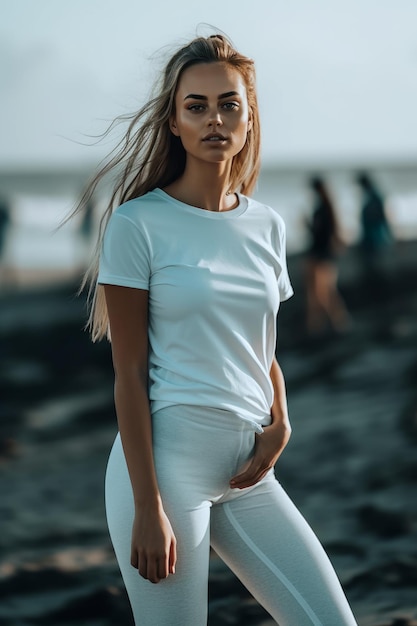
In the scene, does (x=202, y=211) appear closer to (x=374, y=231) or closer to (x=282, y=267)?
(x=282, y=267)

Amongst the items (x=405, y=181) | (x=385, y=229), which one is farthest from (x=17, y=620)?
(x=405, y=181)

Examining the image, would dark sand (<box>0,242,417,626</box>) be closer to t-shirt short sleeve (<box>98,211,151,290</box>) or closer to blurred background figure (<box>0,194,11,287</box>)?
t-shirt short sleeve (<box>98,211,151,290</box>)

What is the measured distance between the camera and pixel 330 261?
12352 millimetres

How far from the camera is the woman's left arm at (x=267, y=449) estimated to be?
2.04 meters

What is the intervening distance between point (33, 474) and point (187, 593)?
20.8 ft

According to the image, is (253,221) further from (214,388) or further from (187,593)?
(187,593)

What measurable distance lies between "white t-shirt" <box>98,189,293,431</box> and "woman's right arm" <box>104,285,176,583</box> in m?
0.03

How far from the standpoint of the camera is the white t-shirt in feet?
6.41

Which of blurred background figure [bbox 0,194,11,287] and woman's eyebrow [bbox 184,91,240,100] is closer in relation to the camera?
woman's eyebrow [bbox 184,91,240,100]

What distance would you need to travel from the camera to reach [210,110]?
2.04 metres

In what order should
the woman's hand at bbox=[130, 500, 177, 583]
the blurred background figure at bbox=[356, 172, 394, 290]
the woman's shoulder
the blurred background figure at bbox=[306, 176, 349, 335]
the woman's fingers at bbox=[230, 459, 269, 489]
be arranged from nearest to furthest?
the woman's hand at bbox=[130, 500, 177, 583] → the woman's fingers at bbox=[230, 459, 269, 489] → the woman's shoulder → the blurred background figure at bbox=[306, 176, 349, 335] → the blurred background figure at bbox=[356, 172, 394, 290]

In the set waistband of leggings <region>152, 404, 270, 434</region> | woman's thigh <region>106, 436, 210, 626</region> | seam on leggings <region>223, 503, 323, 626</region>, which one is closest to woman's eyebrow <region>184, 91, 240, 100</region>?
waistband of leggings <region>152, 404, 270, 434</region>

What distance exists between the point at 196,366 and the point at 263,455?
0.22 m

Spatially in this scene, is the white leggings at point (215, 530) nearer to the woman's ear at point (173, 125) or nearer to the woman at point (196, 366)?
the woman at point (196, 366)
